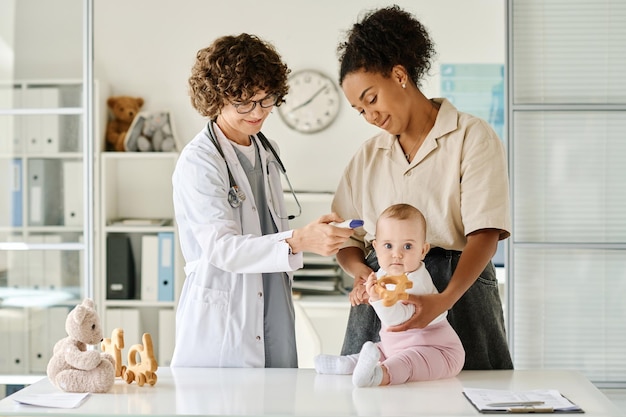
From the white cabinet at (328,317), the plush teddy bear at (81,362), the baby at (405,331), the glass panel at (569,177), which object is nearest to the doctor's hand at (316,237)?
the baby at (405,331)

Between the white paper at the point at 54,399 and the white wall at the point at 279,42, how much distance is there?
3.76m

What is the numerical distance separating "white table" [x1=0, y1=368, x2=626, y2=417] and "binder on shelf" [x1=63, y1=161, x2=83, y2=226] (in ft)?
5.96

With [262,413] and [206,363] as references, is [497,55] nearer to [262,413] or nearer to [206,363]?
[206,363]

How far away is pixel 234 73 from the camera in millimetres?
2160

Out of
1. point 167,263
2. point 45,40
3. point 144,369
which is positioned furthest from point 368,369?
point 167,263

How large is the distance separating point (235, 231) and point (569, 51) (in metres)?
2.03

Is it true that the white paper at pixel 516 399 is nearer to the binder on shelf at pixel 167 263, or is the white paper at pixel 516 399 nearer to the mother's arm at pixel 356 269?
the mother's arm at pixel 356 269

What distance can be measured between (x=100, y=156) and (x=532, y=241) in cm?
286

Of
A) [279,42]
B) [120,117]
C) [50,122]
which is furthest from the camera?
[279,42]

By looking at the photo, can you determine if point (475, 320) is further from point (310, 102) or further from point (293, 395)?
point (310, 102)

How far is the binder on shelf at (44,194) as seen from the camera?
147 inches

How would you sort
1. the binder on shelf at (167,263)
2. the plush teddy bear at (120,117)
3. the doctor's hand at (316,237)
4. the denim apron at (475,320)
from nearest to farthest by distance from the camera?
the doctor's hand at (316,237) → the denim apron at (475,320) → the binder on shelf at (167,263) → the plush teddy bear at (120,117)

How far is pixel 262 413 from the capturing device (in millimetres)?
1613

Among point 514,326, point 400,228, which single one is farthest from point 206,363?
point 514,326
